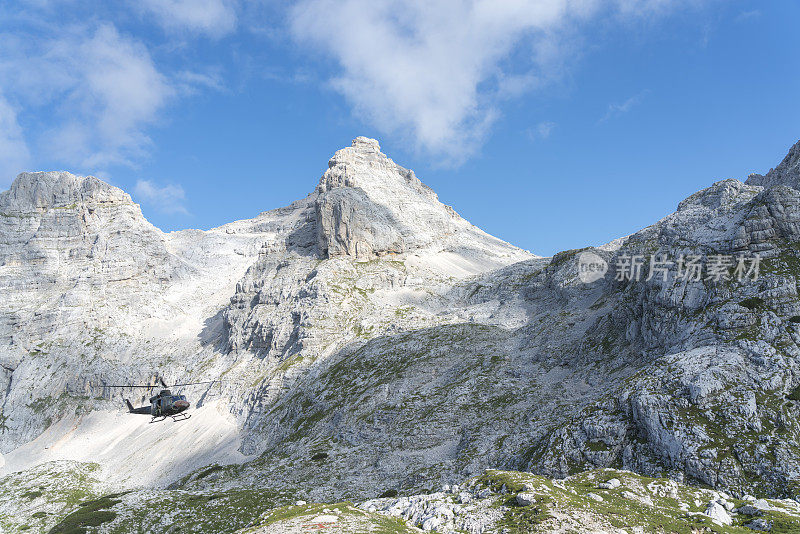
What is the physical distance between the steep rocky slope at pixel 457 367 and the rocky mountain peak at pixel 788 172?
2.19 ft

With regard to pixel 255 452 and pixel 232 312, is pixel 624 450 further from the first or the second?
pixel 232 312

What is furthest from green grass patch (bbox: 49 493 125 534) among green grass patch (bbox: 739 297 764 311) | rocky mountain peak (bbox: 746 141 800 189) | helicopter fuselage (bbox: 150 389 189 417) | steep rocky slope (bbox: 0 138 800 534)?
rocky mountain peak (bbox: 746 141 800 189)

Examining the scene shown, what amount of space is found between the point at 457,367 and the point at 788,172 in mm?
83497

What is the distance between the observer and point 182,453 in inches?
4670

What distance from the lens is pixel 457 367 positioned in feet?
326

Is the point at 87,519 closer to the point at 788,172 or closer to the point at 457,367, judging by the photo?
the point at 457,367

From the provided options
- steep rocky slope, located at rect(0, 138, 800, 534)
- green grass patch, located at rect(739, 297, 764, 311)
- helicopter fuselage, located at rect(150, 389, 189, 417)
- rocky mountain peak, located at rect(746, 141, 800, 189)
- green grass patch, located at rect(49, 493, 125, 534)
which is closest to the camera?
steep rocky slope, located at rect(0, 138, 800, 534)

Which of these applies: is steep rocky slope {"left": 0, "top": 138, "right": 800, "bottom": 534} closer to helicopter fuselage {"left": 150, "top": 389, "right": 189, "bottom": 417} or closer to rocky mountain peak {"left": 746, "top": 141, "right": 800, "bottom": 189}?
rocky mountain peak {"left": 746, "top": 141, "right": 800, "bottom": 189}

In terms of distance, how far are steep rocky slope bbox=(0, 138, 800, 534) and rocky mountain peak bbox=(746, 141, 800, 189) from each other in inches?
26.3

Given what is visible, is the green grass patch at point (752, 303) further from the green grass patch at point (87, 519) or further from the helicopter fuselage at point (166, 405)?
the green grass patch at point (87, 519)

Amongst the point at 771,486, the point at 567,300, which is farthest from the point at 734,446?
the point at 567,300

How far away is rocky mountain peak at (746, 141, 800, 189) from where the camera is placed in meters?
94.1

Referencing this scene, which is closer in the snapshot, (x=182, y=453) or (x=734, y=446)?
(x=734, y=446)

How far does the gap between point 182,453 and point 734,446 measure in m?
121
